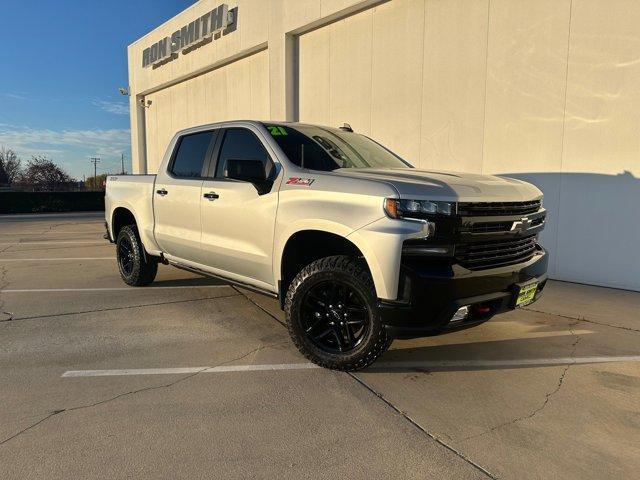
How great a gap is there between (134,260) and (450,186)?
4688mm

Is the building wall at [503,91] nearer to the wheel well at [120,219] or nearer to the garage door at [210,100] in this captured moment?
the garage door at [210,100]

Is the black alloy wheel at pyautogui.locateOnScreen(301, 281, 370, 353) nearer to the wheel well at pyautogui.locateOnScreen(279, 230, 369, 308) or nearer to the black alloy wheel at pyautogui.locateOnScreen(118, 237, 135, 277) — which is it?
the wheel well at pyautogui.locateOnScreen(279, 230, 369, 308)

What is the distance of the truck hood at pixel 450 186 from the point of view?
329 centimetres

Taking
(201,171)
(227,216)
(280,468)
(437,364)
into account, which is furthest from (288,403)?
(201,171)

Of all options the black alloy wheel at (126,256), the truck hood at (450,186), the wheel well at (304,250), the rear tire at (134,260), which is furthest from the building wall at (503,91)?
the black alloy wheel at (126,256)

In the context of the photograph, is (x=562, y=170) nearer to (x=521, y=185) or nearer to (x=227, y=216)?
(x=521, y=185)

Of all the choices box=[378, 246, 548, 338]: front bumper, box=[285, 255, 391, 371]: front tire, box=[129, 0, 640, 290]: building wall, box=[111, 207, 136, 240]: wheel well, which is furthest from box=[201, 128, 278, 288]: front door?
box=[129, 0, 640, 290]: building wall

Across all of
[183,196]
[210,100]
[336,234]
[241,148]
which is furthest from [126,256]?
[210,100]

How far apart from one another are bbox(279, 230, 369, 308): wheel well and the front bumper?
75 centimetres

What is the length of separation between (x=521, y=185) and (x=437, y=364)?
160cm

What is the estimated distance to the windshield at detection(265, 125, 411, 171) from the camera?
14.3ft

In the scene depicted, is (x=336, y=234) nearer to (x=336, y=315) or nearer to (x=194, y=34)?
(x=336, y=315)

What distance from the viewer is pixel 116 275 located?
25.7 ft

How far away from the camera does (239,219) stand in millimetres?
4527
